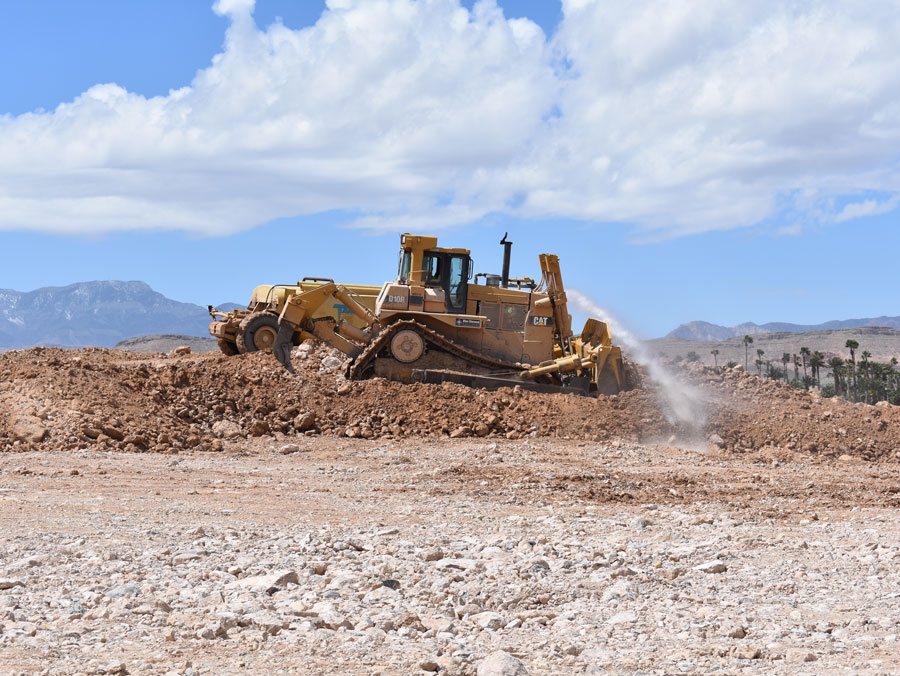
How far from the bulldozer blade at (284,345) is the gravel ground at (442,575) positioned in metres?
7.51

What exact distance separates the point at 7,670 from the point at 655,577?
4212 millimetres

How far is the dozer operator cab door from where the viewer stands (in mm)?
21594

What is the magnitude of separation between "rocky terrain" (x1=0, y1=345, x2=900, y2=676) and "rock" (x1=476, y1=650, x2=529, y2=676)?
0.13ft

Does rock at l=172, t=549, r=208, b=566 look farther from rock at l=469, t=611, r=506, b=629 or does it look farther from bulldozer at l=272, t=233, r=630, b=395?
bulldozer at l=272, t=233, r=630, b=395

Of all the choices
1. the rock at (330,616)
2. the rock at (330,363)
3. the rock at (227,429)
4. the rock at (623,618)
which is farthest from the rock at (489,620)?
the rock at (330,363)

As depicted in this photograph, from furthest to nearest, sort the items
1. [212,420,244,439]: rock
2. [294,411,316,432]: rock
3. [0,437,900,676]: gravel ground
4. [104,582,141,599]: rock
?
[294,411,316,432]: rock
[212,420,244,439]: rock
[104,582,141,599]: rock
[0,437,900,676]: gravel ground

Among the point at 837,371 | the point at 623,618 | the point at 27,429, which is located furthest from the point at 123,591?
the point at 837,371

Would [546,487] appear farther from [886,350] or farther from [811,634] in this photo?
[886,350]

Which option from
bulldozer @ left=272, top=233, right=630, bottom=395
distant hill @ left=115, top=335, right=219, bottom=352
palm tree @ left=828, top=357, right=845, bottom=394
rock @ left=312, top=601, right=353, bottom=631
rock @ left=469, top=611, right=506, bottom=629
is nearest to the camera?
rock @ left=312, top=601, right=353, bottom=631

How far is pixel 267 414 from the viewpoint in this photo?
1819 cm

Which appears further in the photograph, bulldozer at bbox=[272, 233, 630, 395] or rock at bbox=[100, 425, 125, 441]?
bulldozer at bbox=[272, 233, 630, 395]

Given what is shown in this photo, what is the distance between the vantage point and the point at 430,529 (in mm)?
9586

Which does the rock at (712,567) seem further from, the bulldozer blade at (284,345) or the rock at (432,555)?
the bulldozer blade at (284,345)

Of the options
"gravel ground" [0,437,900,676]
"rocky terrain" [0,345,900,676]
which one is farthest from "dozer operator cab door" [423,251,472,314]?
"gravel ground" [0,437,900,676]
